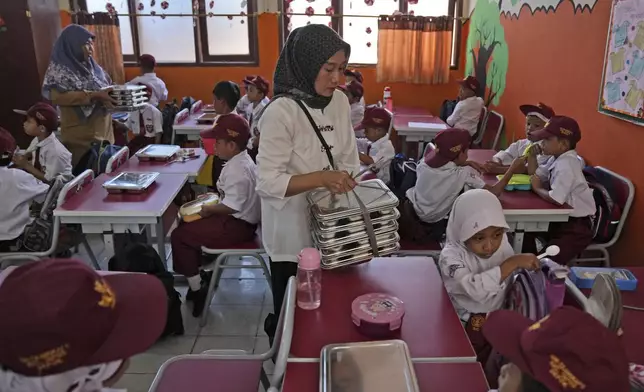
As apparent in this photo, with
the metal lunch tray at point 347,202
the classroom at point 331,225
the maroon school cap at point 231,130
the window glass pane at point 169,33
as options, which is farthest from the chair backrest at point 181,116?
the metal lunch tray at point 347,202

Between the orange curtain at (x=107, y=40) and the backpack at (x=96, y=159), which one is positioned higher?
the orange curtain at (x=107, y=40)

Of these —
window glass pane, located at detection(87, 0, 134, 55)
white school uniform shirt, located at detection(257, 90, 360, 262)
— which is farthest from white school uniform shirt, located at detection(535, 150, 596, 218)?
window glass pane, located at detection(87, 0, 134, 55)

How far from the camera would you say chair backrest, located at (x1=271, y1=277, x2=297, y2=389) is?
55.9 inches

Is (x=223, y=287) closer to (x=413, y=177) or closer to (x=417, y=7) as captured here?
(x=413, y=177)

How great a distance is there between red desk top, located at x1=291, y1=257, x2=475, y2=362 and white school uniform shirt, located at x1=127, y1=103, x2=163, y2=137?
3.91m

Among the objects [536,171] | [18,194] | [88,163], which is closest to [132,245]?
[18,194]

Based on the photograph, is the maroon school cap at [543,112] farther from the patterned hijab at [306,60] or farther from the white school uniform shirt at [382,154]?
the patterned hijab at [306,60]

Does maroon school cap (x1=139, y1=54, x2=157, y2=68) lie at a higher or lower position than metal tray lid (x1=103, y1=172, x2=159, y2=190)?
higher

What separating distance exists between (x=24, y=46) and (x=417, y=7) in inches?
173

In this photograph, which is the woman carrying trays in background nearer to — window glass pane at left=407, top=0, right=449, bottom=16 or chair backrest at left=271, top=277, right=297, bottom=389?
chair backrest at left=271, top=277, right=297, bottom=389

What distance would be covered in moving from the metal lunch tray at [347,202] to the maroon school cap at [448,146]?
1100 mm

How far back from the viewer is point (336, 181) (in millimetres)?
1778

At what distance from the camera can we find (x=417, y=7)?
6.56m

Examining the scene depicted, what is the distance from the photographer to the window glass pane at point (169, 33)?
21.7 feet
